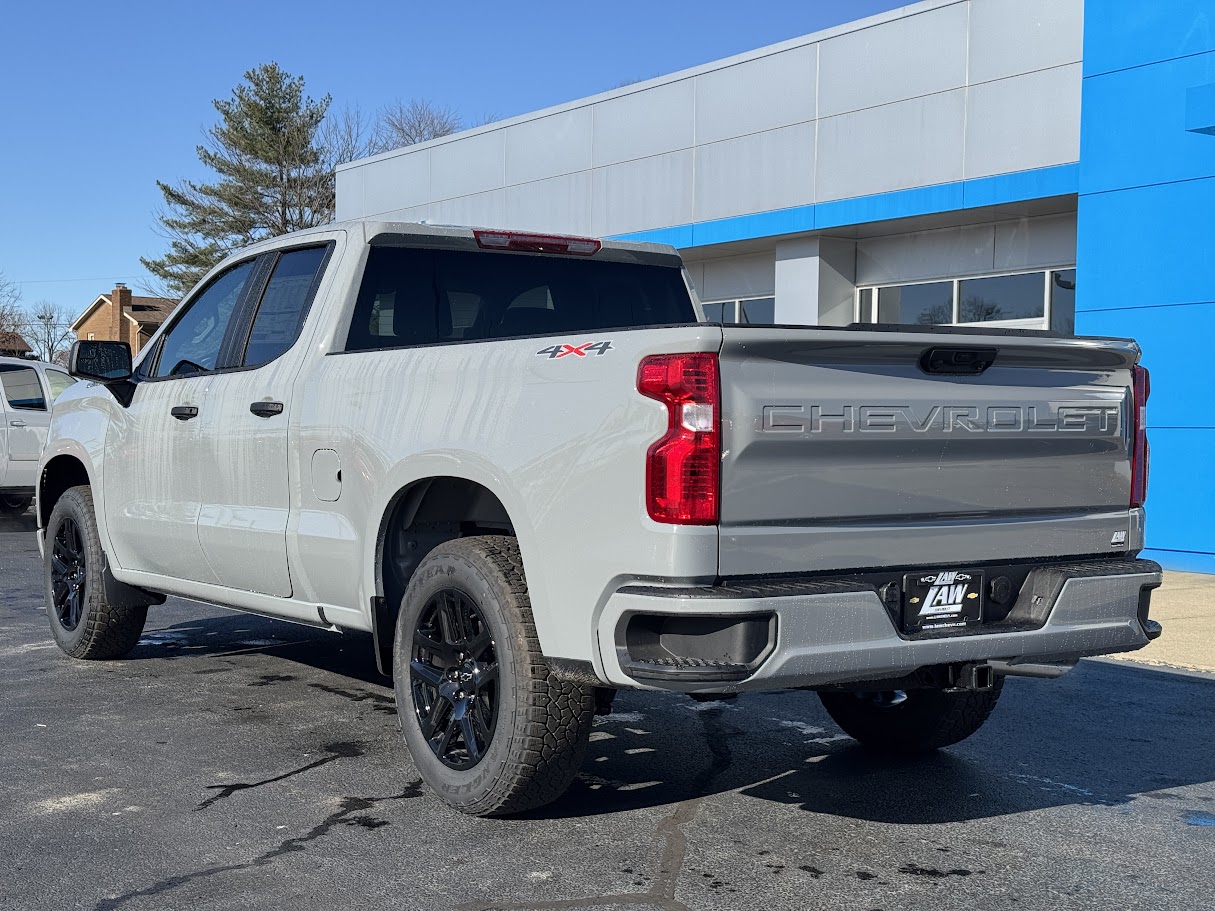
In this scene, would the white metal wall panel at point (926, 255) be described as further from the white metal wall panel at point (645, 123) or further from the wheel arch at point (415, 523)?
the wheel arch at point (415, 523)

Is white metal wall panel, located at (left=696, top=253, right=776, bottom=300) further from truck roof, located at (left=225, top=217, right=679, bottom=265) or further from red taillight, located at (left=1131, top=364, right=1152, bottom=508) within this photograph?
red taillight, located at (left=1131, top=364, right=1152, bottom=508)

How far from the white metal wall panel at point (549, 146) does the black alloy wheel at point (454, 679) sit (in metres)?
17.0

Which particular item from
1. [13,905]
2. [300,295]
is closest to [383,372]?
[300,295]

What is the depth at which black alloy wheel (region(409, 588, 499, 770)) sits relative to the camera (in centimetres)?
464

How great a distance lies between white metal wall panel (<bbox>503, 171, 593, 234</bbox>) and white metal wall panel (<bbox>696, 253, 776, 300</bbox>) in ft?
6.54

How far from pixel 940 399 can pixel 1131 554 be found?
1106mm

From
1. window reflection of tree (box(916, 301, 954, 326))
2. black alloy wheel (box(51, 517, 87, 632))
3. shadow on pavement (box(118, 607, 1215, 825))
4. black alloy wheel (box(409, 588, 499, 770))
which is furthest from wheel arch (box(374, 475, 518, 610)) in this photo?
window reflection of tree (box(916, 301, 954, 326))

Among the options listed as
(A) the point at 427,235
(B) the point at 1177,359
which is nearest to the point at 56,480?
(A) the point at 427,235

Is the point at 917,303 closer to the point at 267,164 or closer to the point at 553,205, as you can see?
the point at 553,205

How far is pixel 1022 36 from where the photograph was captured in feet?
49.2

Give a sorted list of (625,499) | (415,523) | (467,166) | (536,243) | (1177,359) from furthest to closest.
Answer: (467,166), (1177,359), (536,243), (415,523), (625,499)

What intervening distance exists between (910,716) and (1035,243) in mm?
11671

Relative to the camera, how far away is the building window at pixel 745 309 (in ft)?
64.0

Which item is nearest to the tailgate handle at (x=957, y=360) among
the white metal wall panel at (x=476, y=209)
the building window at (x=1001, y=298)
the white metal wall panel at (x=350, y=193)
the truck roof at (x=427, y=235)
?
the truck roof at (x=427, y=235)
